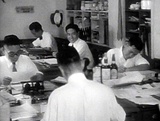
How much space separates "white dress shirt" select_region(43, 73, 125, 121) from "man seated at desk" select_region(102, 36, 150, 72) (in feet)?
4.95

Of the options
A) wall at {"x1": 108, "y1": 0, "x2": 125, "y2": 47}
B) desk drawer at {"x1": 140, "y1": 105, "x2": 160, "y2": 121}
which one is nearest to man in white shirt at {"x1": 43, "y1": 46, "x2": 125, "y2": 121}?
desk drawer at {"x1": 140, "y1": 105, "x2": 160, "y2": 121}

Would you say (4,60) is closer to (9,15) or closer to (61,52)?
(61,52)

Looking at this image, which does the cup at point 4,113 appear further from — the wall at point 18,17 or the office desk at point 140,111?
the wall at point 18,17

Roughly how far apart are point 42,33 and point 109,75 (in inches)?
126

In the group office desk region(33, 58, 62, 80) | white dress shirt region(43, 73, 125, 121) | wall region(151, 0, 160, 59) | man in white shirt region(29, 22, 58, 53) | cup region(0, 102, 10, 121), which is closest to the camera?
white dress shirt region(43, 73, 125, 121)

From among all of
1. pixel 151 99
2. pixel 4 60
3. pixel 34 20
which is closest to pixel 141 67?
pixel 151 99

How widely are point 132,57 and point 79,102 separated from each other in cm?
187

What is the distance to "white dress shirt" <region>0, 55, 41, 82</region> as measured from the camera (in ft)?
9.86

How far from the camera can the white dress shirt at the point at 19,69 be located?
300 centimetres

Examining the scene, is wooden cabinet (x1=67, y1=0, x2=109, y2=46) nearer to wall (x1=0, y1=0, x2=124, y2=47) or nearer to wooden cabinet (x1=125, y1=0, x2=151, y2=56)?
wooden cabinet (x1=125, y1=0, x2=151, y2=56)

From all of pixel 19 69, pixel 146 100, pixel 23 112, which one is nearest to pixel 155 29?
pixel 19 69

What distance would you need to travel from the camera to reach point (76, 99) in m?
1.60

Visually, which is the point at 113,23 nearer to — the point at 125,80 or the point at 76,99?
the point at 125,80

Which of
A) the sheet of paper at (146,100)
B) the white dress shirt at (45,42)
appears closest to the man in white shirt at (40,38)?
the white dress shirt at (45,42)
